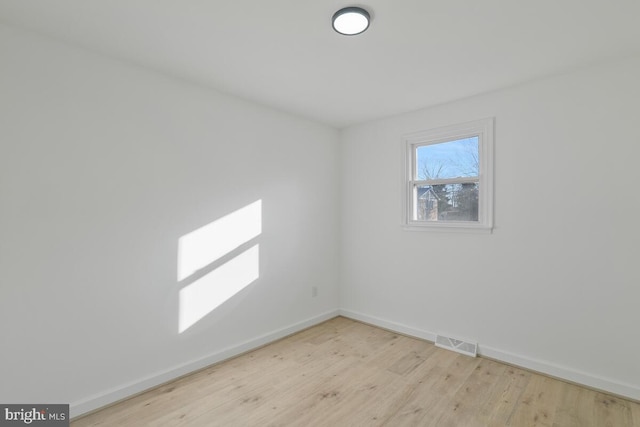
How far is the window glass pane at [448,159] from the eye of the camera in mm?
3061

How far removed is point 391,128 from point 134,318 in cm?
Result: 311

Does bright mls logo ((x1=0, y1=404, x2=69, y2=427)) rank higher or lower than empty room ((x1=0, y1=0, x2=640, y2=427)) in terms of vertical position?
lower

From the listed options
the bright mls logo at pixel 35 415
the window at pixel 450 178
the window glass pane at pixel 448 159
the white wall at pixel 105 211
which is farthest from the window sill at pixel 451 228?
the bright mls logo at pixel 35 415

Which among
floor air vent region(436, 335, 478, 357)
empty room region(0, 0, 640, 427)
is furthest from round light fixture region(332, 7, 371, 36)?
floor air vent region(436, 335, 478, 357)

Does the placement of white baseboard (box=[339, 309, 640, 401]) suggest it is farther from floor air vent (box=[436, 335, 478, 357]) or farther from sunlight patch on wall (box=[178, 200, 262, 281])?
sunlight patch on wall (box=[178, 200, 262, 281])

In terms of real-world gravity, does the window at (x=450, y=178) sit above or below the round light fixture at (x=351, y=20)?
below

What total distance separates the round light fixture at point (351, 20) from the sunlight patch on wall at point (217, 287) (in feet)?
6.77

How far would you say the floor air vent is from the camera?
9.46ft

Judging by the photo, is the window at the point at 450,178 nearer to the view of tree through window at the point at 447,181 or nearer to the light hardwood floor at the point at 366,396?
the view of tree through window at the point at 447,181

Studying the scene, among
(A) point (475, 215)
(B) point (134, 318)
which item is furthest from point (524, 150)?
(B) point (134, 318)

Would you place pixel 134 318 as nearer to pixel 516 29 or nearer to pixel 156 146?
pixel 156 146

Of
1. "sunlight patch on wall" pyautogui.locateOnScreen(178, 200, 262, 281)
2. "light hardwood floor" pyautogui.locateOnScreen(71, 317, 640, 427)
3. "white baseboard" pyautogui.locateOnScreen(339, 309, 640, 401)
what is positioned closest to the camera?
"light hardwood floor" pyautogui.locateOnScreen(71, 317, 640, 427)

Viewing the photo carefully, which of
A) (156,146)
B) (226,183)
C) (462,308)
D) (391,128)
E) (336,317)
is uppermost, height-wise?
(391,128)

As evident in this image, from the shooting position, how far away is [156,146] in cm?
239
